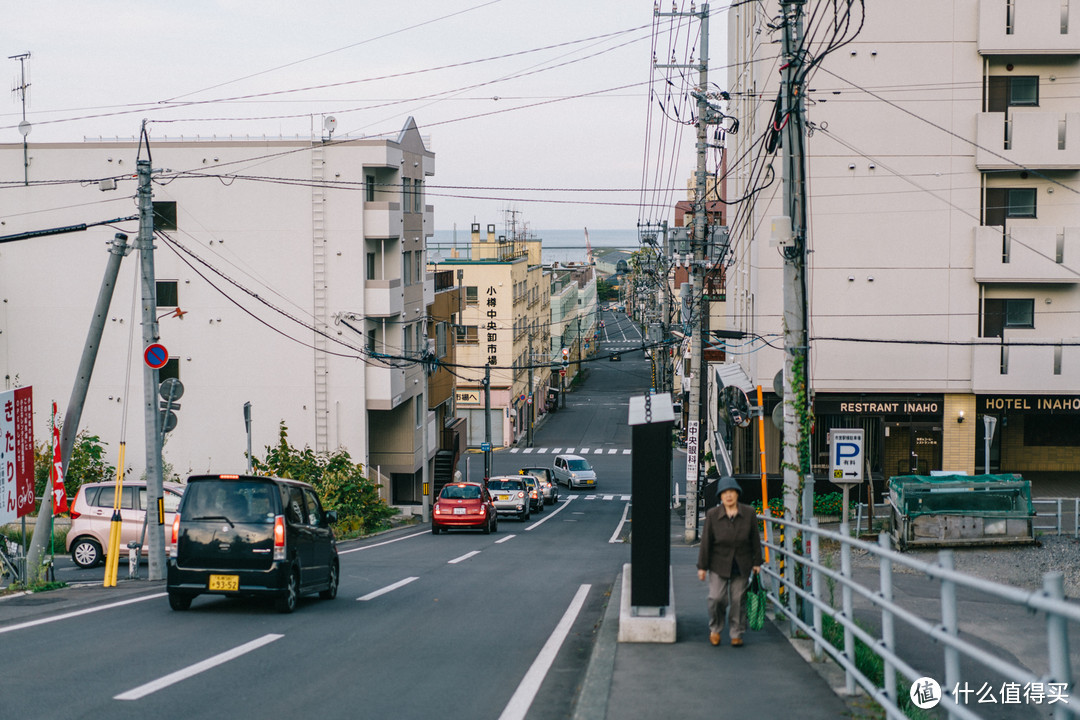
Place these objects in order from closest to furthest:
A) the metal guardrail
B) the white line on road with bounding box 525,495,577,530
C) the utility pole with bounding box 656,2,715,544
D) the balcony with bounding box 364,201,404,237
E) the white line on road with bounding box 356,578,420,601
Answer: the metal guardrail
the white line on road with bounding box 356,578,420,601
the utility pole with bounding box 656,2,715,544
the white line on road with bounding box 525,495,577,530
the balcony with bounding box 364,201,404,237

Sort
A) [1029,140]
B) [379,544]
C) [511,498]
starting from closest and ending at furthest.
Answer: [379,544] < [1029,140] < [511,498]

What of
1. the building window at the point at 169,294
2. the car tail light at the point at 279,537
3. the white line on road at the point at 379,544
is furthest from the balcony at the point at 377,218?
the car tail light at the point at 279,537

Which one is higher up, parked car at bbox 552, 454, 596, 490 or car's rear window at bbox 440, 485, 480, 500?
car's rear window at bbox 440, 485, 480, 500

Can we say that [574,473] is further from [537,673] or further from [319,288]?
[537,673]

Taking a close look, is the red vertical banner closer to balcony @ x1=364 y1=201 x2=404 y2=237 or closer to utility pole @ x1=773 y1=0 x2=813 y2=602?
utility pole @ x1=773 y1=0 x2=813 y2=602

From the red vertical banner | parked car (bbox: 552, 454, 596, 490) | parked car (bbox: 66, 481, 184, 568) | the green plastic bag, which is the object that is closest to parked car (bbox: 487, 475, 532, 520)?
parked car (bbox: 66, 481, 184, 568)

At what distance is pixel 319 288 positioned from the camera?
4081 centimetres

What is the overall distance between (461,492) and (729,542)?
76.2 feet

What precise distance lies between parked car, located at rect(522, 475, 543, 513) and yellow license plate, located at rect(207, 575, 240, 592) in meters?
30.3

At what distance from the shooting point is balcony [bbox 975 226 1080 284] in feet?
104

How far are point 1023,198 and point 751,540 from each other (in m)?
27.1

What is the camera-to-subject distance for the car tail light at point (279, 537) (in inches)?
519

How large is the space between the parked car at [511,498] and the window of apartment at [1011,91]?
20421 millimetres

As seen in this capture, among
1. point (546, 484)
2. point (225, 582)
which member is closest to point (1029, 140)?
→ point (546, 484)
